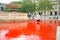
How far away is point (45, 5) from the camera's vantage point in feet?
4.31

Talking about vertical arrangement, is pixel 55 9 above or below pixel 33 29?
above

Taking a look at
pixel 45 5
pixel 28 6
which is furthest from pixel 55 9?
pixel 28 6

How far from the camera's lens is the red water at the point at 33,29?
125cm

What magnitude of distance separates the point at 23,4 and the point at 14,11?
114 millimetres

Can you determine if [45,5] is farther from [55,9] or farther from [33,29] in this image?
[33,29]

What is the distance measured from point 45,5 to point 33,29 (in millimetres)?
270

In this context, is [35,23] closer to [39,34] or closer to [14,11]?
[39,34]

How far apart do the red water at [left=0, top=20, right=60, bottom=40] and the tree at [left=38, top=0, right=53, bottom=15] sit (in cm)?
12

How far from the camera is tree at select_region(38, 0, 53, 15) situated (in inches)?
50.9

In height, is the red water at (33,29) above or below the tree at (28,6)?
below

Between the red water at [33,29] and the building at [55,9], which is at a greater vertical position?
the building at [55,9]

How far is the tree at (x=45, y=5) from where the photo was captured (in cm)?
129

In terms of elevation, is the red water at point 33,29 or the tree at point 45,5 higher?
the tree at point 45,5

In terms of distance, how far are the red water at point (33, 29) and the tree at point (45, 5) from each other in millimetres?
122
